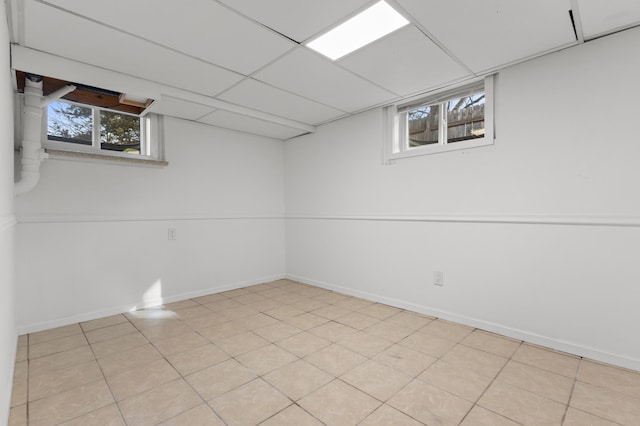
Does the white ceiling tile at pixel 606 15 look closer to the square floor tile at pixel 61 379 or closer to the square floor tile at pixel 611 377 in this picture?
the square floor tile at pixel 611 377

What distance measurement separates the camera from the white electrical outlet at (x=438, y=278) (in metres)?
2.98

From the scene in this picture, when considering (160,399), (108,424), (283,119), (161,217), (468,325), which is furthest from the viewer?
(283,119)

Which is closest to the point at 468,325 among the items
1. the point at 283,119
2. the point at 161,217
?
the point at 283,119

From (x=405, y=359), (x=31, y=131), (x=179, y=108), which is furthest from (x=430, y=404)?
(x=31, y=131)

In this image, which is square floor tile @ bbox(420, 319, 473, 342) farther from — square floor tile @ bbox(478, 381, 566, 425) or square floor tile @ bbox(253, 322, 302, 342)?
square floor tile @ bbox(253, 322, 302, 342)

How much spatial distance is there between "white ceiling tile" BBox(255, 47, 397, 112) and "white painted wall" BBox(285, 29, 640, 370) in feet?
1.33

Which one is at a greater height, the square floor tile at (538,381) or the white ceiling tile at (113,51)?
the white ceiling tile at (113,51)

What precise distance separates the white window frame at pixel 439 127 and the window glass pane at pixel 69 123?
3.11 m

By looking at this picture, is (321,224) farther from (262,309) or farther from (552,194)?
(552,194)

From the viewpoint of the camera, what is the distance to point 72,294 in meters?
2.90

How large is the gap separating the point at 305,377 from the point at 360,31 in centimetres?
229

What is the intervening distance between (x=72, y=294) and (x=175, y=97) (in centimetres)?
211

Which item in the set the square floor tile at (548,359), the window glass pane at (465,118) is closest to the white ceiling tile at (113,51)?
the window glass pane at (465,118)

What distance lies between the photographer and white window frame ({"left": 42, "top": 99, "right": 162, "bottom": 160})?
2850 millimetres
